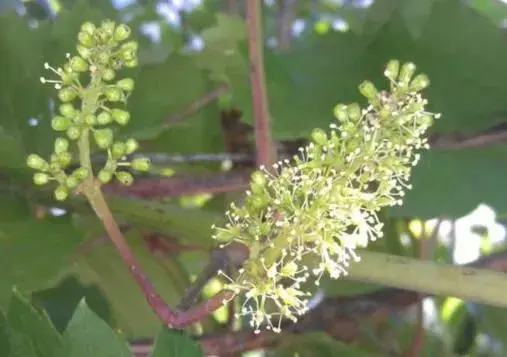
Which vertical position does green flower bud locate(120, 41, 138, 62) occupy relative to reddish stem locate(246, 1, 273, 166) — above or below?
below

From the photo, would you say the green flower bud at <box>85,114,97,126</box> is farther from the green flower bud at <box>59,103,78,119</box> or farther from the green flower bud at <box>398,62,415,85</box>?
the green flower bud at <box>398,62,415,85</box>

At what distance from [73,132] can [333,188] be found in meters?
0.11

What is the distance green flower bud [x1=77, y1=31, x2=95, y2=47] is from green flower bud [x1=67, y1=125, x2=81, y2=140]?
4 centimetres

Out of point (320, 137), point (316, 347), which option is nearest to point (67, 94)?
point (320, 137)

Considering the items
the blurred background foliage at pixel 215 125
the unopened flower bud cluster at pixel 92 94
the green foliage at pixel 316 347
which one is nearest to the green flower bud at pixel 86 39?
the unopened flower bud cluster at pixel 92 94

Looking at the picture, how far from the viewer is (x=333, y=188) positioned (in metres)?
0.38

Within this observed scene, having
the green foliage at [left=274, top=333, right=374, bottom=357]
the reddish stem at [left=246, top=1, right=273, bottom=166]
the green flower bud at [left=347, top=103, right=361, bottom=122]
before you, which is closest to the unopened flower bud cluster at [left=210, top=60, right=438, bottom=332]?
the green flower bud at [left=347, top=103, right=361, bottom=122]

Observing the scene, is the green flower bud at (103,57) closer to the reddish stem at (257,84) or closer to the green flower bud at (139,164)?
the green flower bud at (139,164)

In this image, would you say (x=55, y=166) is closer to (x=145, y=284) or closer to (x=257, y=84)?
(x=145, y=284)

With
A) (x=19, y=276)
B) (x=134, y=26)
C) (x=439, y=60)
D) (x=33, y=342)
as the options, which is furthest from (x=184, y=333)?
(x=134, y=26)

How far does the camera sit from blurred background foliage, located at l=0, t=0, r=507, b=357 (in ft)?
2.00

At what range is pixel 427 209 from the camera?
1.96 ft

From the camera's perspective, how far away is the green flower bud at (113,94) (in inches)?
15.0

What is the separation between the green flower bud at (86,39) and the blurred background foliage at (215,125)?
21 centimetres
